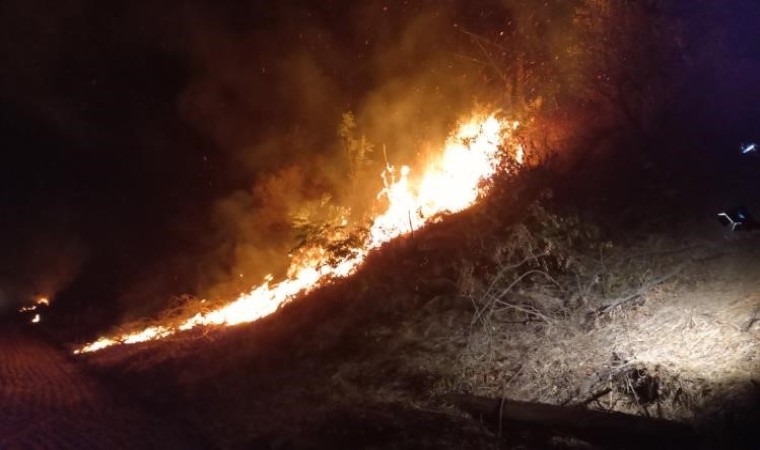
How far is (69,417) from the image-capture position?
25.1 feet

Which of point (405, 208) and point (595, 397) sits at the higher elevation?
point (405, 208)

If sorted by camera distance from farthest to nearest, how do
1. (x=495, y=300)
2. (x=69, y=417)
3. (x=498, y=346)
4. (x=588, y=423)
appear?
1. (x=69, y=417)
2. (x=495, y=300)
3. (x=498, y=346)
4. (x=588, y=423)

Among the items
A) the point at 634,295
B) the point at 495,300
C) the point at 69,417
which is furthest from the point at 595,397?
the point at 69,417

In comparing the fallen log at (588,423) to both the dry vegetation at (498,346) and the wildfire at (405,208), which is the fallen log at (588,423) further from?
the wildfire at (405,208)

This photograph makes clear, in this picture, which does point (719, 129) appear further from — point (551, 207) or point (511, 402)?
point (511, 402)

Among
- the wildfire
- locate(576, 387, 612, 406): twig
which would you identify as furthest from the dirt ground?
the wildfire

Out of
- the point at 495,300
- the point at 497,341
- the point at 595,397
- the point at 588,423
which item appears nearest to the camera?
the point at 588,423

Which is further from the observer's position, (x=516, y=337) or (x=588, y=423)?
(x=516, y=337)

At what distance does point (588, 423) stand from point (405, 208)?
29.5ft

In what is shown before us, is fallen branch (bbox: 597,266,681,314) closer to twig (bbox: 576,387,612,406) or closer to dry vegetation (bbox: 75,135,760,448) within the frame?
dry vegetation (bbox: 75,135,760,448)

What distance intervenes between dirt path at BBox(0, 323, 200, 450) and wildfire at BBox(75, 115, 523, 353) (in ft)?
8.17

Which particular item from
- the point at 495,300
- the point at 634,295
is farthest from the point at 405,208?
the point at 634,295

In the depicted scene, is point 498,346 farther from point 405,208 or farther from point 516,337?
point 405,208

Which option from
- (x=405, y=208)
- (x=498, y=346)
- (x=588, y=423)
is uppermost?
(x=405, y=208)
